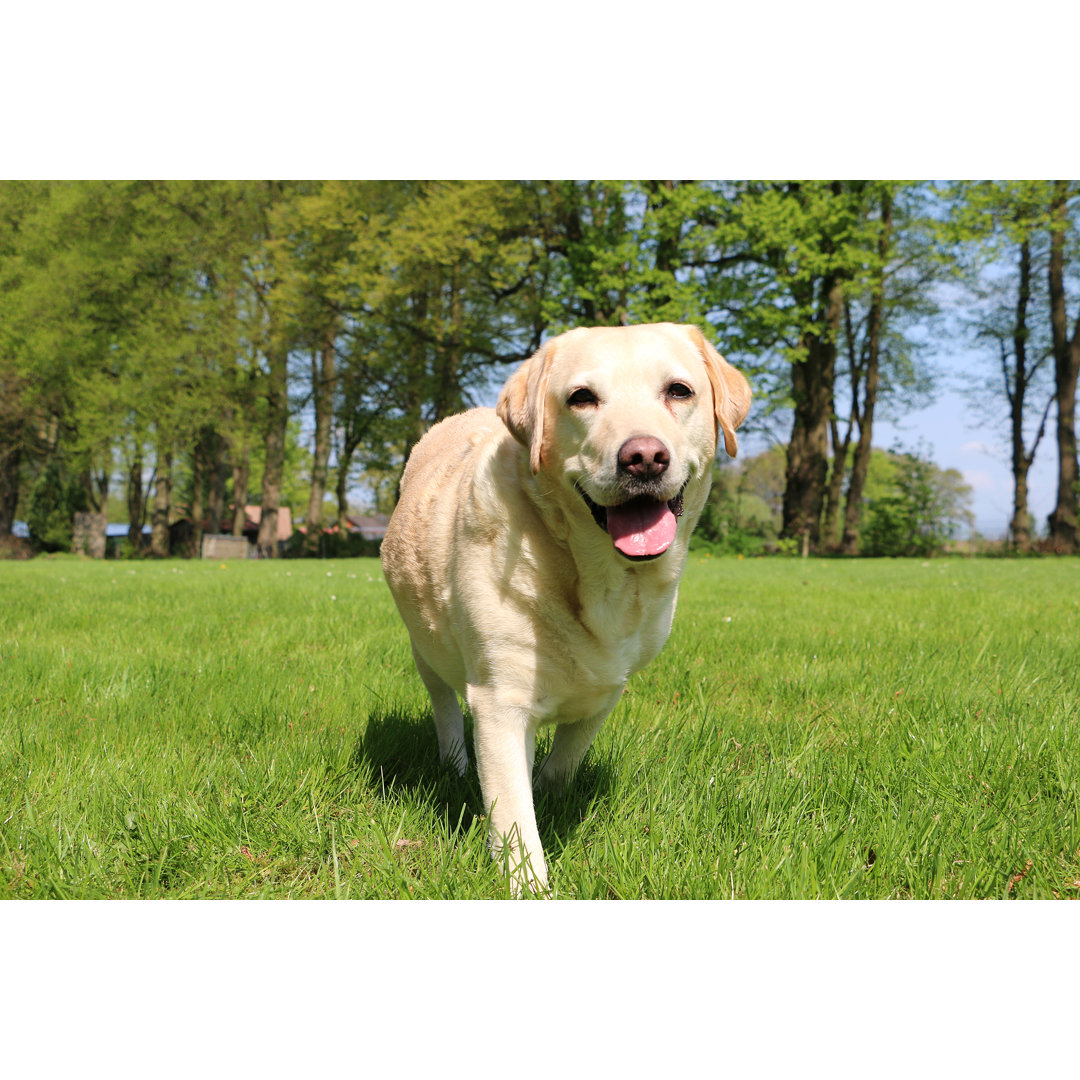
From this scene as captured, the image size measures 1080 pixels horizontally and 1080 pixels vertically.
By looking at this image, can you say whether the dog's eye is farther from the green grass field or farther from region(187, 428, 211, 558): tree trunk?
region(187, 428, 211, 558): tree trunk

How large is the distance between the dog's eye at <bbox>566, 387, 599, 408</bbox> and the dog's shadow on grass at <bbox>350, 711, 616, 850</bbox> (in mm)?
1442

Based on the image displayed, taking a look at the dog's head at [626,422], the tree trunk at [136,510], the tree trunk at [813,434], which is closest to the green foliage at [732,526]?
the tree trunk at [813,434]

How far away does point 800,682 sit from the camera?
474cm

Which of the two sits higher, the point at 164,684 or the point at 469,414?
the point at 469,414

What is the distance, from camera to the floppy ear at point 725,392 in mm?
2785

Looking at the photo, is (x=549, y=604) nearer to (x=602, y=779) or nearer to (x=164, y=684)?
(x=602, y=779)

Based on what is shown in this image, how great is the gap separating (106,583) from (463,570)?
10.8 metres

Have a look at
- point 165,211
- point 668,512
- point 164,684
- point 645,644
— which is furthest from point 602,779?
point 165,211

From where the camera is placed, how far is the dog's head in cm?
235

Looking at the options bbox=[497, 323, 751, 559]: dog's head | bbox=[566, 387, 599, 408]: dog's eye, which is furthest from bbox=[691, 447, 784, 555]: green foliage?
bbox=[566, 387, 599, 408]: dog's eye

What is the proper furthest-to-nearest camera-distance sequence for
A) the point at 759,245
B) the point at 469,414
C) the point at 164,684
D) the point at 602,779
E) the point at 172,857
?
1. the point at 759,245
2. the point at 164,684
3. the point at 469,414
4. the point at 602,779
5. the point at 172,857

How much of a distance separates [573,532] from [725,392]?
2.59ft

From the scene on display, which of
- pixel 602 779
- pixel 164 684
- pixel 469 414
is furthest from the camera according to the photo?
pixel 164 684

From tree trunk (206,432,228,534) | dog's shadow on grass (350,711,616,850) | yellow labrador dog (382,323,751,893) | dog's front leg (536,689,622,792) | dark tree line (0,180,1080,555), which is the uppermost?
dark tree line (0,180,1080,555)
